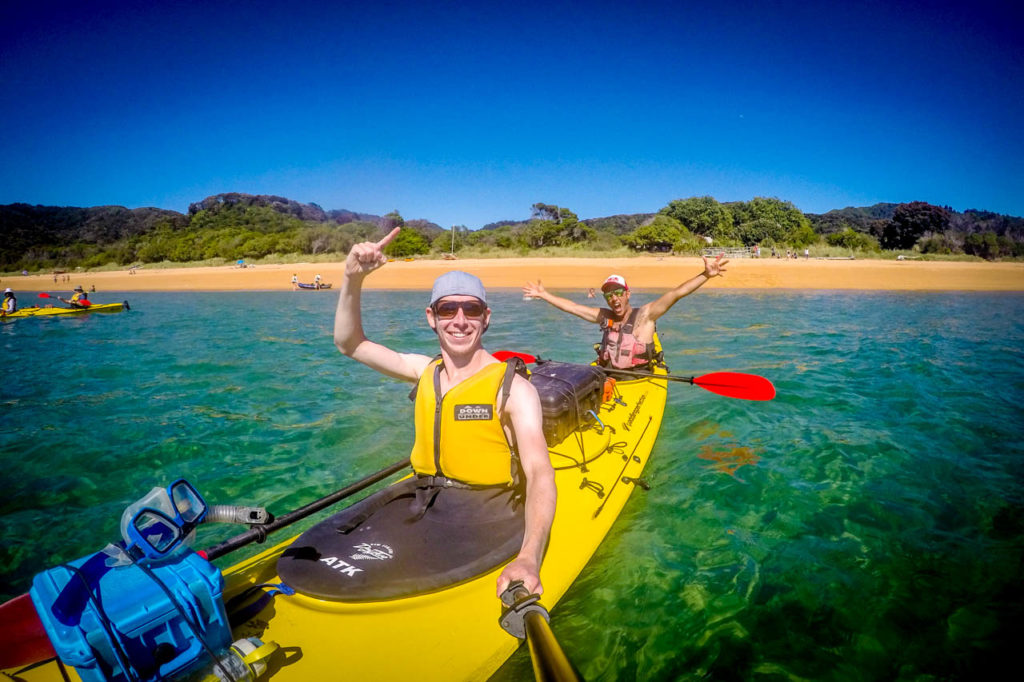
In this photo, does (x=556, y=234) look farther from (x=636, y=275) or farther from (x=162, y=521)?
(x=162, y=521)

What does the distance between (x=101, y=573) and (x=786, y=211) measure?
213 feet

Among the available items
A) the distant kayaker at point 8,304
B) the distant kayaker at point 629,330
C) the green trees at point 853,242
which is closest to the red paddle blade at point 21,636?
the distant kayaker at point 629,330

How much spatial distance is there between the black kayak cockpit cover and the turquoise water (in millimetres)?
778

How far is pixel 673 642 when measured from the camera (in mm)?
3088

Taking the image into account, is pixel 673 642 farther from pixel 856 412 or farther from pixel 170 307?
pixel 170 307

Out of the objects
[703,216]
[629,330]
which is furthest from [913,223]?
[629,330]

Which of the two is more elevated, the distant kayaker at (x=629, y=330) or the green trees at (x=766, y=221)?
the green trees at (x=766, y=221)

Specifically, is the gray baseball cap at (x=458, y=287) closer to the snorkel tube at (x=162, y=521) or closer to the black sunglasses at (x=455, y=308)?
the black sunglasses at (x=455, y=308)

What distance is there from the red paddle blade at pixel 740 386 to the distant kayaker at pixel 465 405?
4073 millimetres

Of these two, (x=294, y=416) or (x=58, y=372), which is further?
(x=58, y=372)

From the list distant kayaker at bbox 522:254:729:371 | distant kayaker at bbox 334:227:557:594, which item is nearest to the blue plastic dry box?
distant kayaker at bbox 334:227:557:594

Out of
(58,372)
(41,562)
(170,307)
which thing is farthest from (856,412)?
(170,307)

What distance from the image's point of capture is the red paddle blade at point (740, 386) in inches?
237

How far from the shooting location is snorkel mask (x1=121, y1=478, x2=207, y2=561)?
1.69m
